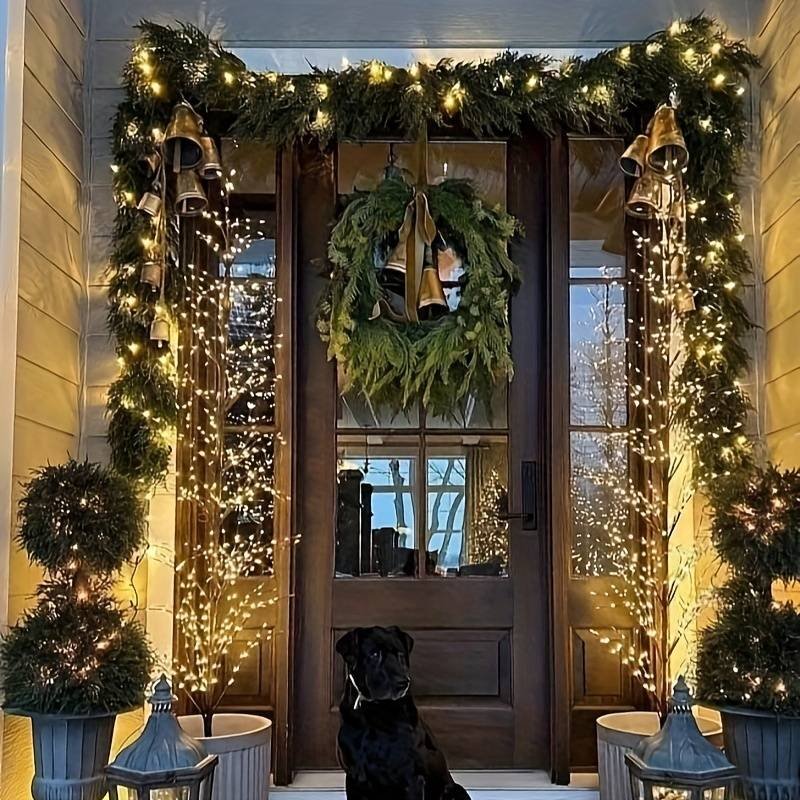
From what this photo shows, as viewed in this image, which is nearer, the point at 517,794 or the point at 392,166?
the point at 517,794

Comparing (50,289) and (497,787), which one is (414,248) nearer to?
(50,289)

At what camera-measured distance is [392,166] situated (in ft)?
10.4

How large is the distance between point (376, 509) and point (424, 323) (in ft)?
2.03

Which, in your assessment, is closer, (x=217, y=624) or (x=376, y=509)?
(x=217, y=624)

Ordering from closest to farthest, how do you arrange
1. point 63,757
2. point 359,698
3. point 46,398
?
point 63,757 < point 359,698 < point 46,398

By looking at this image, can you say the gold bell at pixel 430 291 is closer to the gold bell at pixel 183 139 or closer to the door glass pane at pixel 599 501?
the door glass pane at pixel 599 501

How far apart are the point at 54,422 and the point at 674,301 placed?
73.2 inches

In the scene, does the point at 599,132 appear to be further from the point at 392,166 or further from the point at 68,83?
the point at 68,83

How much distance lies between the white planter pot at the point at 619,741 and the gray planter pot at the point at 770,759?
10.8 inches

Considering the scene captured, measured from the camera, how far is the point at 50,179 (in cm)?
276

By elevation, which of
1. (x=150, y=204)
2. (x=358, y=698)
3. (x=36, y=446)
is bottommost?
(x=358, y=698)

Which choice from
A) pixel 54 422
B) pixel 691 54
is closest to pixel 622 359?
pixel 691 54

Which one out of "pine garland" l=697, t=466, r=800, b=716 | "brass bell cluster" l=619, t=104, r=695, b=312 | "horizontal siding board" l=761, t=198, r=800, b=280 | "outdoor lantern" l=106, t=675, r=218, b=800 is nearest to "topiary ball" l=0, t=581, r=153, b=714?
"outdoor lantern" l=106, t=675, r=218, b=800

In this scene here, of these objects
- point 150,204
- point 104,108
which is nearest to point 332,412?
point 150,204
